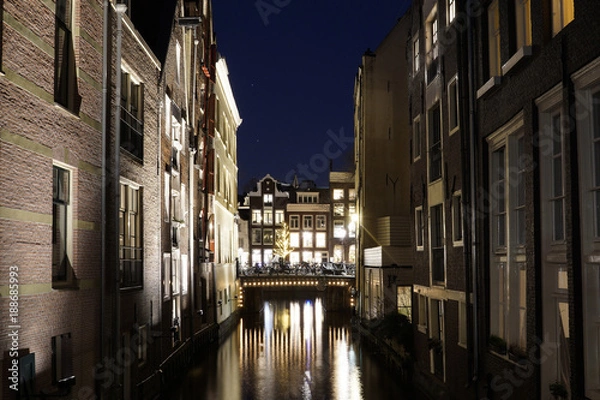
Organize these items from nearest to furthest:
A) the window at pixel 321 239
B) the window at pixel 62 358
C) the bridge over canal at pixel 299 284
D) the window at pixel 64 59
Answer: the window at pixel 62 358 < the window at pixel 64 59 < the bridge over canal at pixel 299 284 < the window at pixel 321 239

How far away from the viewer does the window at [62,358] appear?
12.4 m

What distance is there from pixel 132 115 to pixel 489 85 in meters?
9.84

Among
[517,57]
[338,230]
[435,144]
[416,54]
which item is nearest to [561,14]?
[517,57]

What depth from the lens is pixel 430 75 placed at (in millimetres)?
21906

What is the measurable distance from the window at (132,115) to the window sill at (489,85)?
9.01m

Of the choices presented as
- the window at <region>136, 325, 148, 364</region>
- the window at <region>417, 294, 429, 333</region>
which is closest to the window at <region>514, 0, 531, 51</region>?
the window at <region>417, 294, 429, 333</region>

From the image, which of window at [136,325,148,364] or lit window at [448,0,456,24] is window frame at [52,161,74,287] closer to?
window at [136,325,148,364]

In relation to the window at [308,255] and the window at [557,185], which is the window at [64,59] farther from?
the window at [308,255]

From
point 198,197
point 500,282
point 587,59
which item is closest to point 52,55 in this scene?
point 587,59

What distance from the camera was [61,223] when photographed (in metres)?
13.4

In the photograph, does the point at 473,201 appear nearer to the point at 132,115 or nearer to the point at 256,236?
the point at 132,115

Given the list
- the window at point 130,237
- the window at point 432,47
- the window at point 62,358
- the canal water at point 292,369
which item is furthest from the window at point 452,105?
the window at point 62,358

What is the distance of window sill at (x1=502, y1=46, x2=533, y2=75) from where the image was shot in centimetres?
1214

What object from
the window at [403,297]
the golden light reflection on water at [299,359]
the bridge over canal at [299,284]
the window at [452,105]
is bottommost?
Answer: the golden light reflection on water at [299,359]
